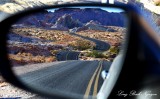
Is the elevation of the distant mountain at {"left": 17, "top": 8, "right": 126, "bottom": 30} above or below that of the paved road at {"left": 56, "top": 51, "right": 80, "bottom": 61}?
above

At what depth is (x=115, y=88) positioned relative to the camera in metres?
1.30

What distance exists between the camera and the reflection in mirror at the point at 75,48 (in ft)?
4.98

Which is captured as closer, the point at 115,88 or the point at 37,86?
the point at 115,88

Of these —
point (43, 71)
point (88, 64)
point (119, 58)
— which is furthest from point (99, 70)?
point (43, 71)

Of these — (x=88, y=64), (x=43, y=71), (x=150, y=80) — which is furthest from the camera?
(x=43, y=71)

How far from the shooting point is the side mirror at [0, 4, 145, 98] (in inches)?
58.5

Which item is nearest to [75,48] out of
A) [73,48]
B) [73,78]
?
[73,48]

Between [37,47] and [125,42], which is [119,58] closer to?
[125,42]

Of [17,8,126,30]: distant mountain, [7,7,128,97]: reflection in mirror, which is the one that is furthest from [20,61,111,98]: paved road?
[17,8,126,30]: distant mountain

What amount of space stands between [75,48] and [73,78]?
13cm

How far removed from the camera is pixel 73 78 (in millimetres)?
1711

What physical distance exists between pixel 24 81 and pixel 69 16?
0.32 m

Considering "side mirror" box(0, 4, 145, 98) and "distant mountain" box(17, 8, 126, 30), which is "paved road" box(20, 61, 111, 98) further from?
"distant mountain" box(17, 8, 126, 30)

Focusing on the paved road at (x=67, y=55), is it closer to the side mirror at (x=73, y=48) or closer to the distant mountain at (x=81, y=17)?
the side mirror at (x=73, y=48)
